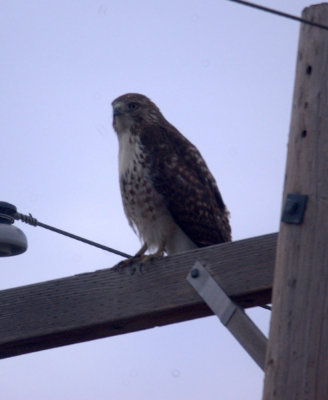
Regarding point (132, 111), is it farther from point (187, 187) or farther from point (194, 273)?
point (194, 273)

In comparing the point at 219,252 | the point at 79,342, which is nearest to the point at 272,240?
the point at 219,252

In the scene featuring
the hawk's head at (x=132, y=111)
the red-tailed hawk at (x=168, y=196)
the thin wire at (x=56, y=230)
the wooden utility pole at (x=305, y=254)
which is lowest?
the wooden utility pole at (x=305, y=254)

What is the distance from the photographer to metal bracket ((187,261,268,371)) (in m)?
3.03

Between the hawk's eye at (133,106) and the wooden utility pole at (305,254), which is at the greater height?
the hawk's eye at (133,106)

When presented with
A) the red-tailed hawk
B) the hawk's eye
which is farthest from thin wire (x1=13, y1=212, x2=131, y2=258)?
the hawk's eye

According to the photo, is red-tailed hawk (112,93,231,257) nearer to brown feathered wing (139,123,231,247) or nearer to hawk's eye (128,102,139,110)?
brown feathered wing (139,123,231,247)

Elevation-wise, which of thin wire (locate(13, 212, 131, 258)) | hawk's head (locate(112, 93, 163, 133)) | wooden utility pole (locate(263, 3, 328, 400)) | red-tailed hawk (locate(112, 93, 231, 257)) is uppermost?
hawk's head (locate(112, 93, 163, 133))

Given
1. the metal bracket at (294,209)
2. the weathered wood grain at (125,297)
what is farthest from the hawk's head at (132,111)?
the metal bracket at (294,209)

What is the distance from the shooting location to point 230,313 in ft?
10.5

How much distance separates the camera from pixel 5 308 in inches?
146

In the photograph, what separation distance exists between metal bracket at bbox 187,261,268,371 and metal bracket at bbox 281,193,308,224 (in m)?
0.45

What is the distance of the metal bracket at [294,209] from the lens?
278 cm

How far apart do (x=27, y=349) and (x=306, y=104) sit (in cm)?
164

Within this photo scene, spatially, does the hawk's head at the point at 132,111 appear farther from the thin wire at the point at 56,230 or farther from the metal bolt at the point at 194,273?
the metal bolt at the point at 194,273
